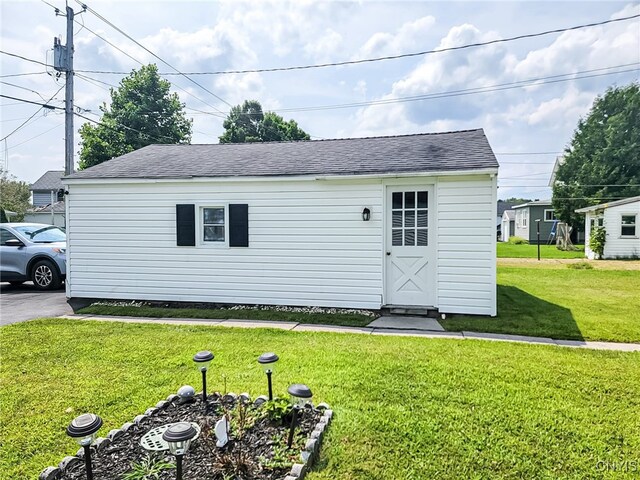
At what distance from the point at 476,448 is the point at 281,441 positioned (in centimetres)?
134

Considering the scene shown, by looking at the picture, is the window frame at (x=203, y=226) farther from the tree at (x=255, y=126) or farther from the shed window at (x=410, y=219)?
the tree at (x=255, y=126)

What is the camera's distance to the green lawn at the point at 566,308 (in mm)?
5543

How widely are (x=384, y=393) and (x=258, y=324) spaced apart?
3207 millimetres

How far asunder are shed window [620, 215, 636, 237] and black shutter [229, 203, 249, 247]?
57.8 feet

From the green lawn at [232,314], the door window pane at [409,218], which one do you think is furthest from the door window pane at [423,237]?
the green lawn at [232,314]

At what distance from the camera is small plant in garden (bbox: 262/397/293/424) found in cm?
270

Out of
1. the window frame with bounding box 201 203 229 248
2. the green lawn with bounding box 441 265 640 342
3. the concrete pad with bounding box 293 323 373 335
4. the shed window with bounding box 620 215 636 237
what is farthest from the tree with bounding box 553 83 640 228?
the window frame with bounding box 201 203 229 248

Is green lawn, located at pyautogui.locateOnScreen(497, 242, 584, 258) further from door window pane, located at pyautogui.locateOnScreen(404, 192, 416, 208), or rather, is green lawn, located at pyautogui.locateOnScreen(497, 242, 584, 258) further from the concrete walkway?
the concrete walkway

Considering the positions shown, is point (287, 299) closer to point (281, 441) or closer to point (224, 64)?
point (281, 441)

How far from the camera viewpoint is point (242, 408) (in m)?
2.72

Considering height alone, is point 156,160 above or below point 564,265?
above

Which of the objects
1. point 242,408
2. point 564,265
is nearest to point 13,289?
point 242,408

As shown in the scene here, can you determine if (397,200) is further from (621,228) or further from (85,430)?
(621,228)

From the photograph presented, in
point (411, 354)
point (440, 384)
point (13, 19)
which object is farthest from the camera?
point (13, 19)
